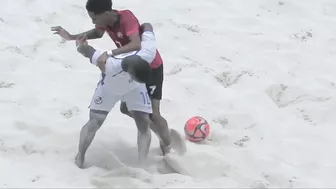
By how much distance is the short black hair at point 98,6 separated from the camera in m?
4.20

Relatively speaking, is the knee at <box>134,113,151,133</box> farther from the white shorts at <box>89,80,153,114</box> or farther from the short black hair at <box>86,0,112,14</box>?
the short black hair at <box>86,0,112,14</box>

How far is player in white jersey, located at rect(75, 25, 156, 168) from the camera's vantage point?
13.1 ft

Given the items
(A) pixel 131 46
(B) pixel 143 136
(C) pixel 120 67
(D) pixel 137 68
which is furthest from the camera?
(B) pixel 143 136

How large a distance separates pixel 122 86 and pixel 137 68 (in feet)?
0.98

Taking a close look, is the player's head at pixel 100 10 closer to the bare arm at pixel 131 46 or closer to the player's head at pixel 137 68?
the bare arm at pixel 131 46

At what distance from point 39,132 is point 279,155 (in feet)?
5.91

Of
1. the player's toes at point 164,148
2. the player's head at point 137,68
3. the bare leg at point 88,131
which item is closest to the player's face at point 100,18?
the player's head at point 137,68

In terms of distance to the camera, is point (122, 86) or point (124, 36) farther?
point (124, 36)

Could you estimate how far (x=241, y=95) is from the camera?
5.55 m

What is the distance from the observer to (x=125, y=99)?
4.31 meters

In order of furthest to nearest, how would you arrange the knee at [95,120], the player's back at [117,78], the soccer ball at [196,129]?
the soccer ball at [196,129] < the knee at [95,120] < the player's back at [117,78]

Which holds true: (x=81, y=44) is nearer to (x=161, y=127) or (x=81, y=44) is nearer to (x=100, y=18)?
(x=100, y=18)

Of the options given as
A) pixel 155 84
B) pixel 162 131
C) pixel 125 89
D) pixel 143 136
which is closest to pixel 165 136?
pixel 162 131

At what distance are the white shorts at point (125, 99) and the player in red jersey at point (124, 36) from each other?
19 centimetres
